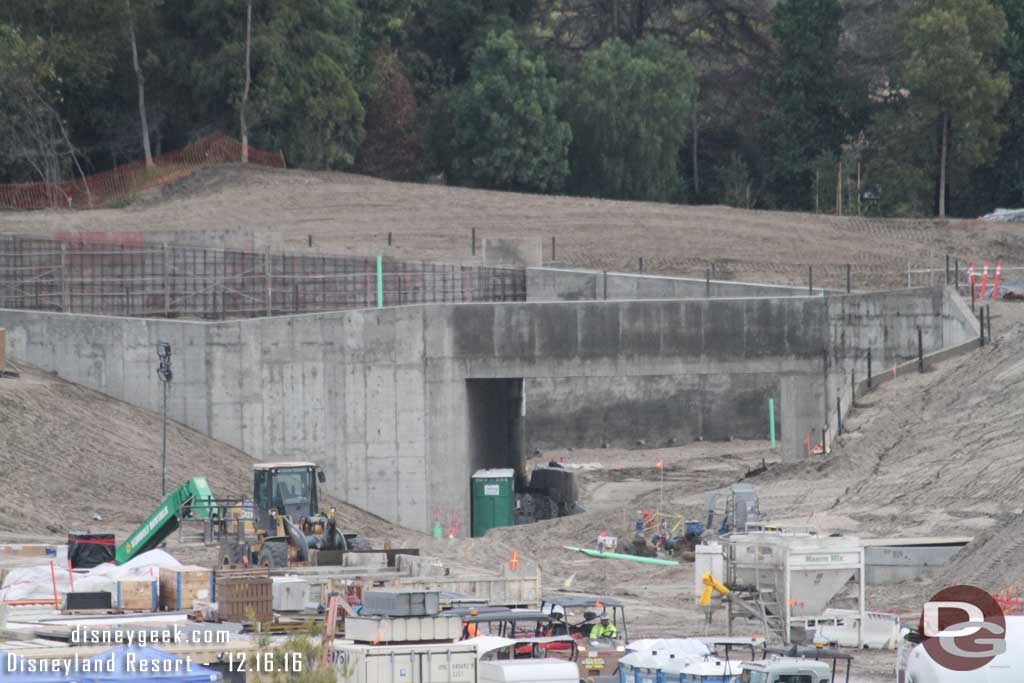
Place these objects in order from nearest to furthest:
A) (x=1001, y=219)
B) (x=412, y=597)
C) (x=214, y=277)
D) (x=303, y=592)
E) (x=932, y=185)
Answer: (x=412, y=597)
(x=303, y=592)
(x=214, y=277)
(x=1001, y=219)
(x=932, y=185)

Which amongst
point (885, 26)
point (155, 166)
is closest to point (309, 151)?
point (155, 166)

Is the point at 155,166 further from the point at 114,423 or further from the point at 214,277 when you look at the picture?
the point at 114,423

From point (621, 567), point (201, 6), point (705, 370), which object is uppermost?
point (201, 6)

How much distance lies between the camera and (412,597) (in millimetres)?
21062

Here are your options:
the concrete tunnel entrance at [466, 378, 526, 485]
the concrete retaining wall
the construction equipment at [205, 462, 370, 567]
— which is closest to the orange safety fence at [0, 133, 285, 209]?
the concrete tunnel entrance at [466, 378, 526, 485]

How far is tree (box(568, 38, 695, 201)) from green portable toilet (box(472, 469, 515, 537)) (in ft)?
81.0

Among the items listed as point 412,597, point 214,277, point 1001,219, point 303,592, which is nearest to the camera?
point 412,597

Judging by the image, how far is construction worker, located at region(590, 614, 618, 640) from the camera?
2655 centimetres

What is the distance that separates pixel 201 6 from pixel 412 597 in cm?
4844

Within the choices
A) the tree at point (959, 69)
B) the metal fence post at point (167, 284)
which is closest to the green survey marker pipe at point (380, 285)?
the metal fence post at point (167, 284)

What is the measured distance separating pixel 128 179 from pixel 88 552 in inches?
1424

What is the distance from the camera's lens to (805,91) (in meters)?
73.8

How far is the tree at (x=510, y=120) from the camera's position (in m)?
69.0

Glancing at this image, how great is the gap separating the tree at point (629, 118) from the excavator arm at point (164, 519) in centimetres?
3693
